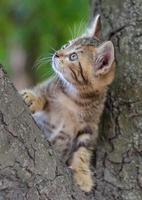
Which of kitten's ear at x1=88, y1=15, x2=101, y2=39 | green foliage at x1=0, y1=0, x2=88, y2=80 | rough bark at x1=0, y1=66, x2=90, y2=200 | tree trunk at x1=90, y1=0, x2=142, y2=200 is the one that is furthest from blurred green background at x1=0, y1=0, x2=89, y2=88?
rough bark at x1=0, y1=66, x2=90, y2=200

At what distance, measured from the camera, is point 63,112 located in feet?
10.5

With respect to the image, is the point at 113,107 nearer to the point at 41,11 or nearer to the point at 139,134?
the point at 139,134

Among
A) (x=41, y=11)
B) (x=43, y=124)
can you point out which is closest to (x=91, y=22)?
(x=43, y=124)

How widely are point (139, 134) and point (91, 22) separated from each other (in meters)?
0.76

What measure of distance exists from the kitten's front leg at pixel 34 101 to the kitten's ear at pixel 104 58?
1.01ft

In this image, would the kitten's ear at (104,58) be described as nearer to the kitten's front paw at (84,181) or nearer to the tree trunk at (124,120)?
the tree trunk at (124,120)

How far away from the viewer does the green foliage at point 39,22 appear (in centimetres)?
529

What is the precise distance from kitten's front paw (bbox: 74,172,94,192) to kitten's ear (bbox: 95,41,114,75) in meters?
0.52

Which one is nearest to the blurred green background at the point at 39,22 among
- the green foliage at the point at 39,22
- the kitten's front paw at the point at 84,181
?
the green foliage at the point at 39,22

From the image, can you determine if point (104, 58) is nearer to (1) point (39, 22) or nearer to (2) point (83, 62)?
(2) point (83, 62)

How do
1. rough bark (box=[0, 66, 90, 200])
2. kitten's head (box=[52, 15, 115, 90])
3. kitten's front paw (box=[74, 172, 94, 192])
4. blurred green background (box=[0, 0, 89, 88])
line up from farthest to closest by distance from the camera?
1. blurred green background (box=[0, 0, 89, 88])
2. kitten's head (box=[52, 15, 115, 90])
3. kitten's front paw (box=[74, 172, 94, 192])
4. rough bark (box=[0, 66, 90, 200])

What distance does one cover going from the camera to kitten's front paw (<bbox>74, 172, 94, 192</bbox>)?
2850mm

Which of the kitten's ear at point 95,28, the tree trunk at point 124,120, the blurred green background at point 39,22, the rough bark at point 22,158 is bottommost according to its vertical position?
the rough bark at point 22,158

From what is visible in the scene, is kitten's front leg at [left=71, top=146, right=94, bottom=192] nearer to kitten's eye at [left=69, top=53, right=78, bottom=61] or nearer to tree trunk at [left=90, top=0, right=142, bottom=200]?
tree trunk at [left=90, top=0, right=142, bottom=200]
